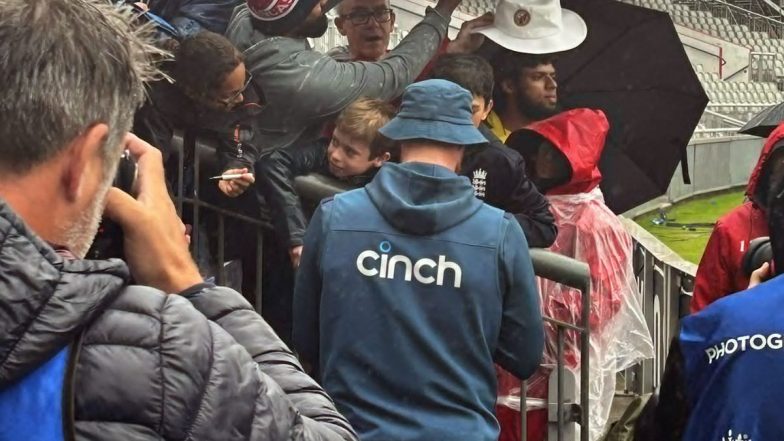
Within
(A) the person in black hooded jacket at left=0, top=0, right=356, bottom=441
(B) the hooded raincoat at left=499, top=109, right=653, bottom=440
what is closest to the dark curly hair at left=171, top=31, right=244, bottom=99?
(B) the hooded raincoat at left=499, top=109, right=653, bottom=440

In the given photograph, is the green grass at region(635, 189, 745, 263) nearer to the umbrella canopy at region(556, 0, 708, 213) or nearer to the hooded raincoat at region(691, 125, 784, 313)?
the umbrella canopy at region(556, 0, 708, 213)

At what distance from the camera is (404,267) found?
284 centimetres

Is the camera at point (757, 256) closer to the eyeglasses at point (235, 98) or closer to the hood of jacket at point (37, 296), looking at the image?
the hood of jacket at point (37, 296)

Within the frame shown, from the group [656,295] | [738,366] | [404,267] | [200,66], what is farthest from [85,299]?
[656,295]

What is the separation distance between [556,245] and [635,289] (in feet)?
1.61

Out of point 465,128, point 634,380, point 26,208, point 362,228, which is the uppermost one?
point 26,208

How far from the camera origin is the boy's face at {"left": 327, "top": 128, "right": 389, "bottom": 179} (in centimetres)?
445

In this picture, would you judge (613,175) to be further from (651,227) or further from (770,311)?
(770,311)

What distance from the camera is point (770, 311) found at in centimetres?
206

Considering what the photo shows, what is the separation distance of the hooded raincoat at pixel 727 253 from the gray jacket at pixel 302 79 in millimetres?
1643

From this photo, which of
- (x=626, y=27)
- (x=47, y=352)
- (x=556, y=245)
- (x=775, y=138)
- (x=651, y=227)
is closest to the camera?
(x=47, y=352)

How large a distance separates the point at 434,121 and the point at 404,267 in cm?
39

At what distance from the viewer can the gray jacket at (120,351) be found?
43.8 inches

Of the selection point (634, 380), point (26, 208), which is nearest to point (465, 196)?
point (26, 208)
